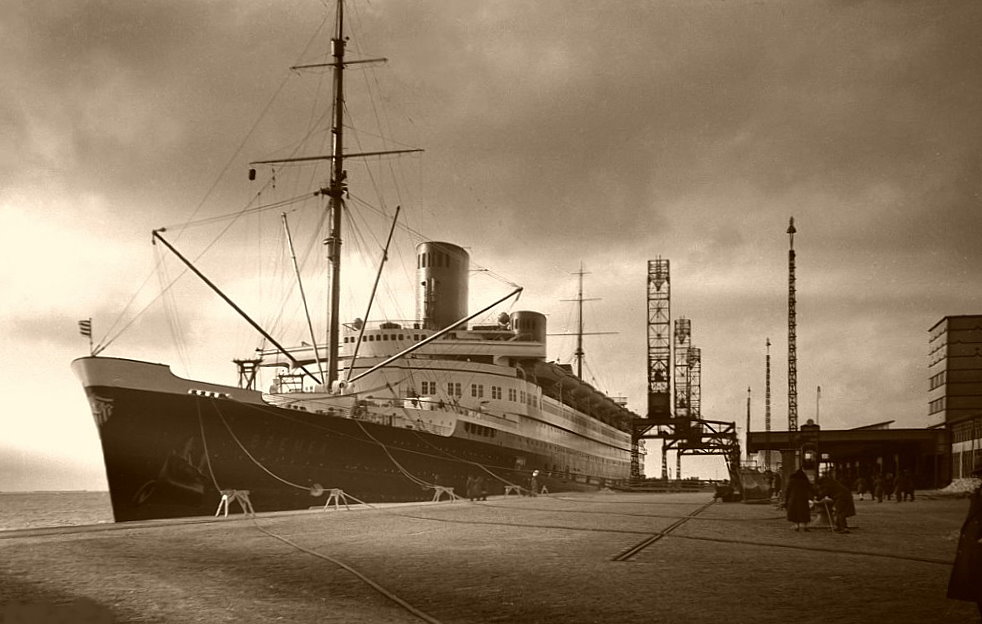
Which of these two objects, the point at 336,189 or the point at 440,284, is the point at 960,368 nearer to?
the point at 440,284

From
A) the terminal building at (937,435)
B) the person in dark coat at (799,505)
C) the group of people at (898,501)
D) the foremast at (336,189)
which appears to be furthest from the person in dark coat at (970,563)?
the terminal building at (937,435)

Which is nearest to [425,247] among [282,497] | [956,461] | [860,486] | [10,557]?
[282,497]

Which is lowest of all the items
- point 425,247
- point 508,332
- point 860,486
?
point 860,486

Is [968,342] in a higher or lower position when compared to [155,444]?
higher

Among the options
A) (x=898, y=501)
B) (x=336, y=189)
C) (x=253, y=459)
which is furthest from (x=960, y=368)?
(x=253, y=459)

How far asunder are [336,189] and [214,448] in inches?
509

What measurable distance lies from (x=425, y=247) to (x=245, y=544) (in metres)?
35.0

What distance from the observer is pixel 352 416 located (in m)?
31.1

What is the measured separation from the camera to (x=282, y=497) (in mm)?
27938

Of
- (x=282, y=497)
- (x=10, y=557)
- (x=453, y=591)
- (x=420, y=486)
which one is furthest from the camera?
(x=420, y=486)

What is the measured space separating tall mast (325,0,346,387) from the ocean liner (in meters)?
0.06

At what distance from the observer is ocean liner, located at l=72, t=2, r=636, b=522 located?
24.4 meters

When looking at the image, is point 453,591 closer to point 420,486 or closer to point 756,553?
point 756,553

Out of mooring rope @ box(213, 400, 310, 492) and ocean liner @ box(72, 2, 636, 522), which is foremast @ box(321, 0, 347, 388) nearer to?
ocean liner @ box(72, 2, 636, 522)
